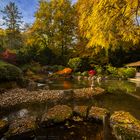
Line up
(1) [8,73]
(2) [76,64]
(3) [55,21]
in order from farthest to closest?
(3) [55,21]
(2) [76,64]
(1) [8,73]

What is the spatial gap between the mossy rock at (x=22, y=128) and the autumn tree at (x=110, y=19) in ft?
11.5

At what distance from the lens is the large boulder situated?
21.1ft

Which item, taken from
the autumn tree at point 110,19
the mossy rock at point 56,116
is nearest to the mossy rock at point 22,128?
the mossy rock at point 56,116

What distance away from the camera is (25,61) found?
30.4 m

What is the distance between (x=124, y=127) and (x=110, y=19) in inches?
136

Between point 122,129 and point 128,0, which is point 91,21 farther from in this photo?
point 122,129

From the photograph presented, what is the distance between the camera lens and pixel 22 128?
6992 mm

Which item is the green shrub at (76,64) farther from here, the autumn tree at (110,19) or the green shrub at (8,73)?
the autumn tree at (110,19)

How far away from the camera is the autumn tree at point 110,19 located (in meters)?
6.45

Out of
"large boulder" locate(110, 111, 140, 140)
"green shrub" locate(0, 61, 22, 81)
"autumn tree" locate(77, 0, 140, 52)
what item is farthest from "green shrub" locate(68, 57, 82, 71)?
"autumn tree" locate(77, 0, 140, 52)

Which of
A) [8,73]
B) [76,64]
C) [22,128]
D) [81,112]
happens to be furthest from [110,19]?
[76,64]

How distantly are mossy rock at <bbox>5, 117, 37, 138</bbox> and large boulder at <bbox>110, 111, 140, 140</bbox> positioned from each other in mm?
2698

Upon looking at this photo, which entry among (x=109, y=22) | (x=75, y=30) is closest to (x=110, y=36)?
(x=109, y=22)

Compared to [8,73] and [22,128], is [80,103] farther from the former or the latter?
[8,73]
